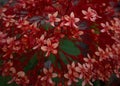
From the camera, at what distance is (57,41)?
124 cm

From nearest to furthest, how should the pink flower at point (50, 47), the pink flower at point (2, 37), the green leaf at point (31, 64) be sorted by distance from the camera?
the pink flower at point (50, 47) < the pink flower at point (2, 37) < the green leaf at point (31, 64)

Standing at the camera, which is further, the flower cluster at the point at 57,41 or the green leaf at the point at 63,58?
the green leaf at the point at 63,58

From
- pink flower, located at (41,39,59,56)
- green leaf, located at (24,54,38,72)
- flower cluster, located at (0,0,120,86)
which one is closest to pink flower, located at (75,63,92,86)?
flower cluster, located at (0,0,120,86)

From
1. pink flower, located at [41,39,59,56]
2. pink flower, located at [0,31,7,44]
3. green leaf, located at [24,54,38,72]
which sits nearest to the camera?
pink flower, located at [41,39,59,56]

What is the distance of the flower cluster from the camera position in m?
1.26

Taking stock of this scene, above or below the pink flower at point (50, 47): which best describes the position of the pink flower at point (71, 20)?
above

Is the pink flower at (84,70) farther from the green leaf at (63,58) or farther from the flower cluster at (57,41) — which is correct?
the green leaf at (63,58)

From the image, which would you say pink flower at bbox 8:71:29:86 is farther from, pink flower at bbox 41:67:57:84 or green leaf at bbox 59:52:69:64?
green leaf at bbox 59:52:69:64

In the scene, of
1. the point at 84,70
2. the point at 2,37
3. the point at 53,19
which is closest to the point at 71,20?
the point at 53,19

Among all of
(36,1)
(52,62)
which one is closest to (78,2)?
(36,1)

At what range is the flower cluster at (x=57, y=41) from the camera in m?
1.26

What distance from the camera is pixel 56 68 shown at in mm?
1296

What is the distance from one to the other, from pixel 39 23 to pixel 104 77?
1.14 feet

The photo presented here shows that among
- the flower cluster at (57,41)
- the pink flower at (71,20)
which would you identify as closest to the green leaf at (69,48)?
the flower cluster at (57,41)
